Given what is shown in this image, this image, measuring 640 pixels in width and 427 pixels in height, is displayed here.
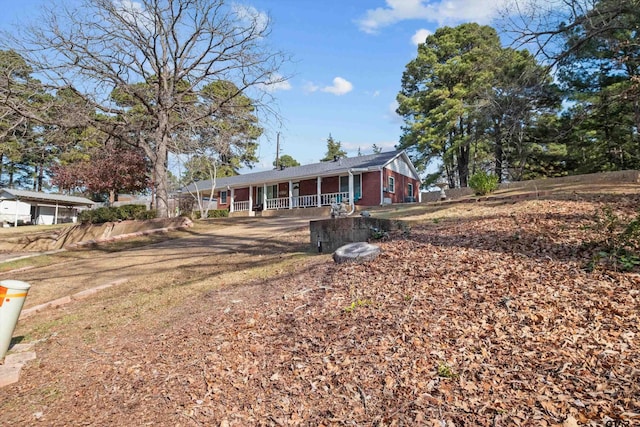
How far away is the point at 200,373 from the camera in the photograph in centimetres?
316

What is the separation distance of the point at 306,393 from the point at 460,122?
1103 inches

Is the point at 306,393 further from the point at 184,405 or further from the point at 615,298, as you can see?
the point at 615,298

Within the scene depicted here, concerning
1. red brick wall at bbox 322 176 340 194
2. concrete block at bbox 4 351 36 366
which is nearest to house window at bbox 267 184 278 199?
red brick wall at bbox 322 176 340 194

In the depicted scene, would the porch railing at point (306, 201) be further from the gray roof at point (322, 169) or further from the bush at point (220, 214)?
the bush at point (220, 214)

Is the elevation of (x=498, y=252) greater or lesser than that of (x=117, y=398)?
greater

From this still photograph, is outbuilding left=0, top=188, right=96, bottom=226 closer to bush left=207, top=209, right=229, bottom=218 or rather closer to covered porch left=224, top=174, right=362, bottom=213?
covered porch left=224, top=174, right=362, bottom=213

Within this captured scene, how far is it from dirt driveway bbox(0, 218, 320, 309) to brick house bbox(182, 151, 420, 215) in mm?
9336

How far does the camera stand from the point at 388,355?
9.56 ft

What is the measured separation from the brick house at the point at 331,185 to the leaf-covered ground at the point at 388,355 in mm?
15160

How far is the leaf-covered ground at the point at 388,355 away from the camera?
2.32 metres

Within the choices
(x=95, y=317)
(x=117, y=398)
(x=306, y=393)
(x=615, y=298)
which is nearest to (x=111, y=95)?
(x=95, y=317)

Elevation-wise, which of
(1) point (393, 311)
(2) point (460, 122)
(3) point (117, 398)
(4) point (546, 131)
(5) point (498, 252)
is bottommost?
(3) point (117, 398)

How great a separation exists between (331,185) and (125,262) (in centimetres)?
1546

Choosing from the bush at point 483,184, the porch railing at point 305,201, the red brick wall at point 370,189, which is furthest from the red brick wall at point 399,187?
the bush at point 483,184
